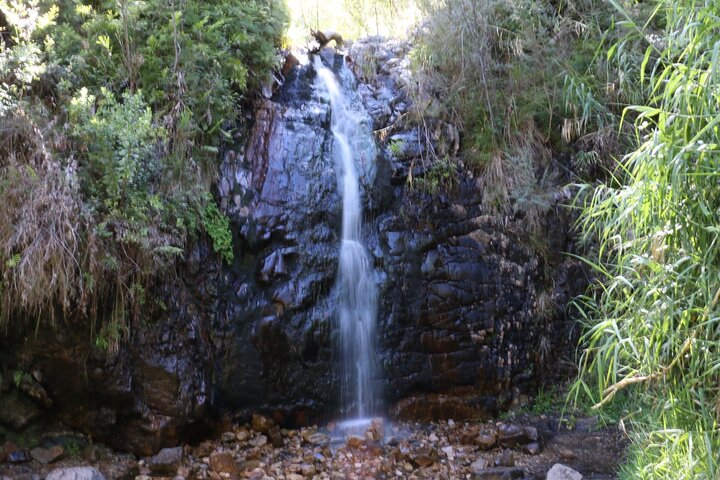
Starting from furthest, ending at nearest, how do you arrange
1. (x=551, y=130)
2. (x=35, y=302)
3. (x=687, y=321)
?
(x=551, y=130) → (x=35, y=302) → (x=687, y=321)

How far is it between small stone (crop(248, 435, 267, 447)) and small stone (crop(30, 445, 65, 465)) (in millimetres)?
1507

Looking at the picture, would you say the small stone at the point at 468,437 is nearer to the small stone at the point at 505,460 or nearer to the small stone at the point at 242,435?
the small stone at the point at 505,460

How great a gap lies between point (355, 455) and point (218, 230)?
2356mm

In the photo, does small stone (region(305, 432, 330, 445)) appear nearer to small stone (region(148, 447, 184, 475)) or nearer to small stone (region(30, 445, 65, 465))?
small stone (region(148, 447, 184, 475))

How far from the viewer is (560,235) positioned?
657 cm

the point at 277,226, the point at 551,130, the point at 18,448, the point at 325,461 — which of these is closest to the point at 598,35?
the point at 551,130

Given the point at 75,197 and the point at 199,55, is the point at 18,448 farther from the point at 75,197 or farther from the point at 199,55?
the point at 199,55

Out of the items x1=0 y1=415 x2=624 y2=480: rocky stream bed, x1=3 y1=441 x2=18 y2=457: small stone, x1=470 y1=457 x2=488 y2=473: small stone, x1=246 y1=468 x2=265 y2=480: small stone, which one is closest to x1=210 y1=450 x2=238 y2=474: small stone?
x1=0 y1=415 x2=624 y2=480: rocky stream bed

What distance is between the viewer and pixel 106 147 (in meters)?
4.56

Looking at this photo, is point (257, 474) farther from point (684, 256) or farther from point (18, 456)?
point (684, 256)

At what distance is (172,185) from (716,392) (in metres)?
4.26

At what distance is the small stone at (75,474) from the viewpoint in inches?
167

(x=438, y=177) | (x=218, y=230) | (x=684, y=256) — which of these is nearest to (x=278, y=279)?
(x=218, y=230)

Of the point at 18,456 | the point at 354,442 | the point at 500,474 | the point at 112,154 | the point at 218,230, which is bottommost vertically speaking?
the point at 500,474
